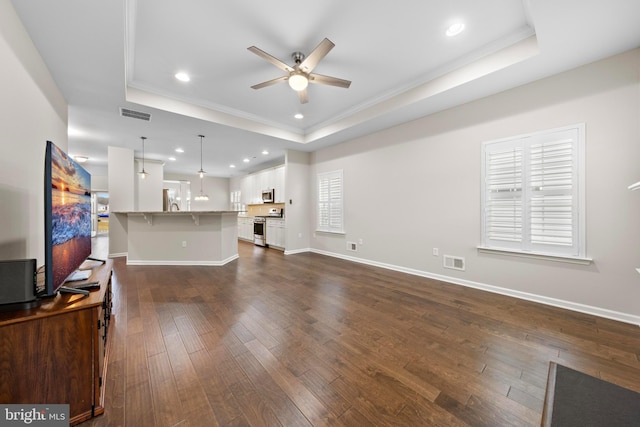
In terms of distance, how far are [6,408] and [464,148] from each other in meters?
4.83

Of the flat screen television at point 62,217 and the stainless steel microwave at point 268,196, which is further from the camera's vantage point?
the stainless steel microwave at point 268,196

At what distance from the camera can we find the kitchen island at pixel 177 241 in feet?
16.0

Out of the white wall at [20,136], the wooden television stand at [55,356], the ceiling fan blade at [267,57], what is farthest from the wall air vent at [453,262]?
the white wall at [20,136]

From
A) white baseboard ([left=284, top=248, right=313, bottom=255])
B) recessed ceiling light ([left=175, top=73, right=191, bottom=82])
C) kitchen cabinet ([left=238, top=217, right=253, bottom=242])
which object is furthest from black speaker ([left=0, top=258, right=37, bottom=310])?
kitchen cabinet ([left=238, top=217, right=253, bottom=242])

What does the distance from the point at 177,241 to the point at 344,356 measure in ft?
14.5

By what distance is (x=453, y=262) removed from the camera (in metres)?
3.70

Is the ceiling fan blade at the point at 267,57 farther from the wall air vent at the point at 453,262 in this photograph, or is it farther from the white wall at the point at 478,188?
the wall air vent at the point at 453,262

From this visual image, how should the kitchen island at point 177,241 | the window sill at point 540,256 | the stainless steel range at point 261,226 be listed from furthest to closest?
A: the stainless steel range at point 261,226 → the kitchen island at point 177,241 → the window sill at point 540,256

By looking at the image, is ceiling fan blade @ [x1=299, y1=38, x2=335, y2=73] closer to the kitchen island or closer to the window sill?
the window sill

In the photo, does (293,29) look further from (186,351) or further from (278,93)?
(186,351)

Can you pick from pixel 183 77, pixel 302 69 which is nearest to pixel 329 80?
pixel 302 69

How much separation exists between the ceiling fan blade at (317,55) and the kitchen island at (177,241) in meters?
3.42

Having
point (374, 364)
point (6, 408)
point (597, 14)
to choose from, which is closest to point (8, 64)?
point (6, 408)

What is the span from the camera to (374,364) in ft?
5.89
